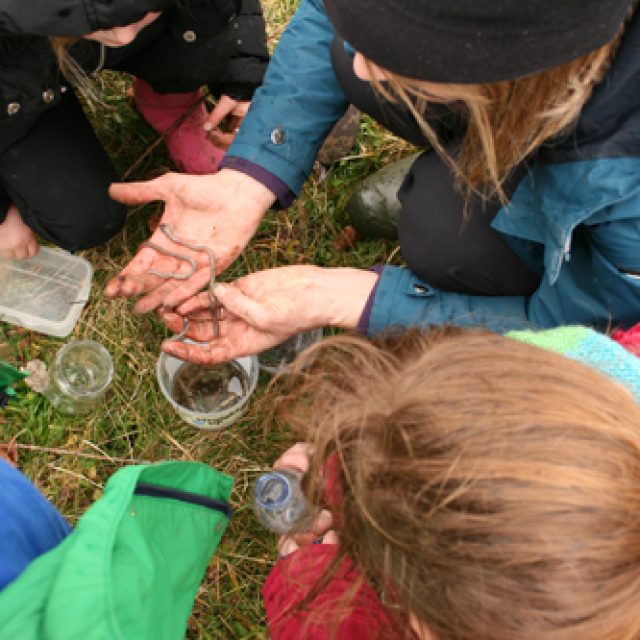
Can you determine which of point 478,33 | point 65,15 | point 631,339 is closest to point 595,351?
point 631,339

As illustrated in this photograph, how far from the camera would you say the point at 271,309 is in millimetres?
1804

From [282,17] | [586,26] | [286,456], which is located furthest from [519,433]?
[282,17]

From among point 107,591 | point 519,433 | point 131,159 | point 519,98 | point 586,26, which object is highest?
point 586,26

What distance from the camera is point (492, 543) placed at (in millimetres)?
932

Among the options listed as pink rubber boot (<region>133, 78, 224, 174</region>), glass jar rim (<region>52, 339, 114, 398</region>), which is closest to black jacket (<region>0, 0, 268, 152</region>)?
Result: pink rubber boot (<region>133, 78, 224, 174</region>)

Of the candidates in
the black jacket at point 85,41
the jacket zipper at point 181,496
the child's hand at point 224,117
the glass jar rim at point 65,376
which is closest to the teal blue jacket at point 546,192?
the black jacket at point 85,41

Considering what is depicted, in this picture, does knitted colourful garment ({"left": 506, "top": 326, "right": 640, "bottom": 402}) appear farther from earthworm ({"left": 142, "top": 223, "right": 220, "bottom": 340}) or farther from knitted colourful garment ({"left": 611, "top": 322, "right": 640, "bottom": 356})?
earthworm ({"left": 142, "top": 223, "right": 220, "bottom": 340})

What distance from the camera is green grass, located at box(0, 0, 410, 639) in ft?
6.87

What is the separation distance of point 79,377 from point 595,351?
166cm

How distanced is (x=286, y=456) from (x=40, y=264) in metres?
1.09

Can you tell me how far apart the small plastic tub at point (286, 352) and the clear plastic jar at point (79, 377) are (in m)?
0.51

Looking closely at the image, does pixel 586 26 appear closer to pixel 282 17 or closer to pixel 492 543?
pixel 492 543

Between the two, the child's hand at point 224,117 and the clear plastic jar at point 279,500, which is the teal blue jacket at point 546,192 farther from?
the clear plastic jar at point 279,500

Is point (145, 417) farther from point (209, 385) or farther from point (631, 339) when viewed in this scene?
point (631, 339)
